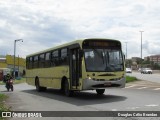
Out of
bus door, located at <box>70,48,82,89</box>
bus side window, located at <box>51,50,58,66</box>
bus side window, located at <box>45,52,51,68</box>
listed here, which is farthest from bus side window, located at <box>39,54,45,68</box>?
bus door, located at <box>70,48,82,89</box>

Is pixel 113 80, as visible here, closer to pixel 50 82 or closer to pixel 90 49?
pixel 90 49

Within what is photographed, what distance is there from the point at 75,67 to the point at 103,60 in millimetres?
1788

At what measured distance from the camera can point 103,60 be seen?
1916 cm

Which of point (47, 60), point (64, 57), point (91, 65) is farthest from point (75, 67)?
point (47, 60)

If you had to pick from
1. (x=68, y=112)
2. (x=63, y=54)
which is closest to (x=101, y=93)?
(x=63, y=54)

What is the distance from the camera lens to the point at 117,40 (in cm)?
1997

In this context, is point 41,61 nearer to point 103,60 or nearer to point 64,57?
point 64,57

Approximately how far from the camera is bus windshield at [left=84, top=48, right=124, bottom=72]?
18953 mm

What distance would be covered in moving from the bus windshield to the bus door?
A: 67cm

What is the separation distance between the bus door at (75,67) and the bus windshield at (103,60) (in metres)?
0.67

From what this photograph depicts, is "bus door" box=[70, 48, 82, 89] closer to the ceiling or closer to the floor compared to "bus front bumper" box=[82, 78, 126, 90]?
closer to the ceiling

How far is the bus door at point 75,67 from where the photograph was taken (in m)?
19.7

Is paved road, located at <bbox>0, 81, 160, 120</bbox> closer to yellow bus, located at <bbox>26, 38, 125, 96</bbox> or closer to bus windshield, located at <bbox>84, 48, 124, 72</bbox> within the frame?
yellow bus, located at <bbox>26, 38, 125, 96</bbox>

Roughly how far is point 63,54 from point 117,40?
3.76m
